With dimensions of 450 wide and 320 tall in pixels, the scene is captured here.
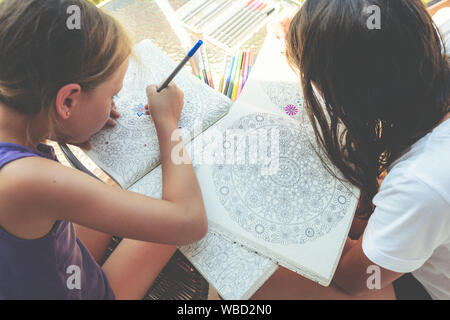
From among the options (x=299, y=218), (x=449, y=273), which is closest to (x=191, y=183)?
(x=299, y=218)

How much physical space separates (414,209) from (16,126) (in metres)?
0.61

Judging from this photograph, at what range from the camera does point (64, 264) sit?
0.53 m

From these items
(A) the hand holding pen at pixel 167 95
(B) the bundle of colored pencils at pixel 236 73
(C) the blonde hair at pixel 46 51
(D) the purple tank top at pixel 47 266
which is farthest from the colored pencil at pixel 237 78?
(D) the purple tank top at pixel 47 266

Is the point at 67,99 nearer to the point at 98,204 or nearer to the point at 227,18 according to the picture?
the point at 98,204

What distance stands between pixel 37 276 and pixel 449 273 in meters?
0.72

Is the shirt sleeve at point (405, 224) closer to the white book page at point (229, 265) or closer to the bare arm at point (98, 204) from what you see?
the white book page at point (229, 265)

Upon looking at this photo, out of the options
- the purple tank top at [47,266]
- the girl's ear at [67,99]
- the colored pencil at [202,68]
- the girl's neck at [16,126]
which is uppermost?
the girl's ear at [67,99]

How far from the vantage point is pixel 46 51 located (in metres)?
0.42

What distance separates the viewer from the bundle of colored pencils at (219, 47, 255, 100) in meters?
0.68

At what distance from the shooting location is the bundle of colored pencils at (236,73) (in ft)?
2.23

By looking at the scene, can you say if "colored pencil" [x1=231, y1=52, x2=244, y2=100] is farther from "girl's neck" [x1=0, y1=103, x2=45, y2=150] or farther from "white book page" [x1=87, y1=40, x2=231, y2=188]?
"girl's neck" [x1=0, y1=103, x2=45, y2=150]

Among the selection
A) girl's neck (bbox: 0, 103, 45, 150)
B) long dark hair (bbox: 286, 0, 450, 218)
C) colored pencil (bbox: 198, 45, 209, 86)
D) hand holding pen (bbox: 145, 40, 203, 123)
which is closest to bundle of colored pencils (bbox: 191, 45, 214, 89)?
colored pencil (bbox: 198, 45, 209, 86)

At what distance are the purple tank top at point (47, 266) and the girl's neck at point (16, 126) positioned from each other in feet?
0.08
